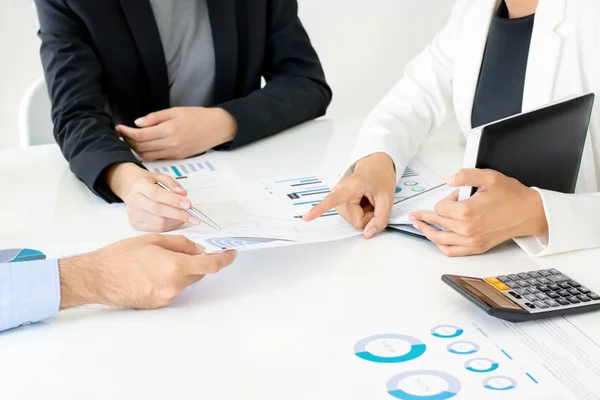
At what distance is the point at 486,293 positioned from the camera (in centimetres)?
92

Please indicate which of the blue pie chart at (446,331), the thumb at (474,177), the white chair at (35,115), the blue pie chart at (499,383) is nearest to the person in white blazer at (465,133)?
the thumb at (474,177)

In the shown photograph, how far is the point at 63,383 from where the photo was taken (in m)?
0.79

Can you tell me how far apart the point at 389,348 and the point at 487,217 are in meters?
0.32

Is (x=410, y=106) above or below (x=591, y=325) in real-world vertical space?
above

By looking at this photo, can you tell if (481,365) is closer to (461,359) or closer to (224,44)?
(461,359)

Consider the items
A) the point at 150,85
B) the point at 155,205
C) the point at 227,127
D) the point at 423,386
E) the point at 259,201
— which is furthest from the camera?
the point at 150,85

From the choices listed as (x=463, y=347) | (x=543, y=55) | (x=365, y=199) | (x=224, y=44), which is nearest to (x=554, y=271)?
(x=463, y=347)

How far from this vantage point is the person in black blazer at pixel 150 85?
141 cm

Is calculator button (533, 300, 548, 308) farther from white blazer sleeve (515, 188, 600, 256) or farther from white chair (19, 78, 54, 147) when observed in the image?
white chair (19, 78, 54, 147)

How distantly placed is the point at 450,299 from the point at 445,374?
178 millimetres

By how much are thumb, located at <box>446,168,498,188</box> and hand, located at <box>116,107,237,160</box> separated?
0.62 meters

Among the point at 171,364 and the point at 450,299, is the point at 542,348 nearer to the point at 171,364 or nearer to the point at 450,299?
the point at 450,299

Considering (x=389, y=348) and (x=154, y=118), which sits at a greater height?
(x=154, y=118)

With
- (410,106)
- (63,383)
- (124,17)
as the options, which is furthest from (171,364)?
(124,17)
